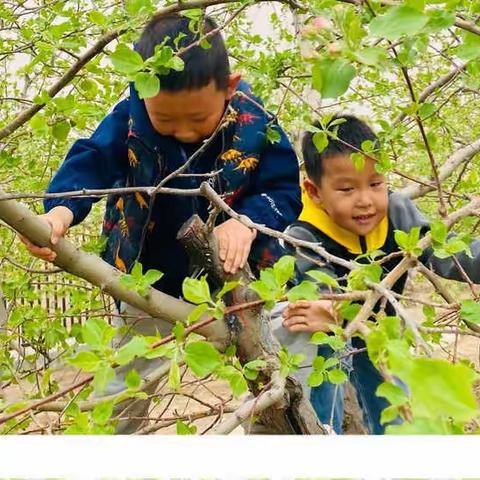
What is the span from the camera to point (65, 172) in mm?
1856

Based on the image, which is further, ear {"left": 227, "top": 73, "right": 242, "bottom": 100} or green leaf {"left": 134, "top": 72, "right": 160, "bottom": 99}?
ear {"left": 227, "top": 73, "right": 242, "bottom": 100}

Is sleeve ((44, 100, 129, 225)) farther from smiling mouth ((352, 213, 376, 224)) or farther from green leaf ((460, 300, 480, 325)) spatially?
→ green leaf ((460, 300, 480, 325))

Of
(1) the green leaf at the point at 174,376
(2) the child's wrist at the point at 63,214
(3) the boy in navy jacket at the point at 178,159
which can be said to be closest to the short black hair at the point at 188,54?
(3) the boy in navy jacket at the point at 178,159

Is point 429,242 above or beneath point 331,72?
beneath

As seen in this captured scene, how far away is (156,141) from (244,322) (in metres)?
0.57

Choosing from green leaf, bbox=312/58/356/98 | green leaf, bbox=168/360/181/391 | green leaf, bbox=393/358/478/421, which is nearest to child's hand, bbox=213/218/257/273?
green leaf, bbox=168/360/181/391

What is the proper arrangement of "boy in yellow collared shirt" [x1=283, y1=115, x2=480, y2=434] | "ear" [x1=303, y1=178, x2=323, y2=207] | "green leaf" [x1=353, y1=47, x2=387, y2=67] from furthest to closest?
"ear" [x1=303, y1=178, x2=323, y2=207], "boy in yellow collared shirt" [x1=283, y1=115, x2=480, y2=434], "green leaf" [x1=353, y1=47, x2=387, y2=67]

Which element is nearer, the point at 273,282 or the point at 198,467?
the point at 198,467

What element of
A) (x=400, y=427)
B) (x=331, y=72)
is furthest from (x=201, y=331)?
(x=400, y=427)

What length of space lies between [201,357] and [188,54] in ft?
3.37

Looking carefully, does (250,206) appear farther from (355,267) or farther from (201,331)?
(355,267)

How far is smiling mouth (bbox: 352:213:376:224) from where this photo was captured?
200cm

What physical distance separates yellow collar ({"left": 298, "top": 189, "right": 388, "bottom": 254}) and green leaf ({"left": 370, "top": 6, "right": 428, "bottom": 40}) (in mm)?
1367

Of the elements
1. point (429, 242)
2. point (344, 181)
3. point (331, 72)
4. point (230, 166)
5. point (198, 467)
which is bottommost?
point (344, 181)
